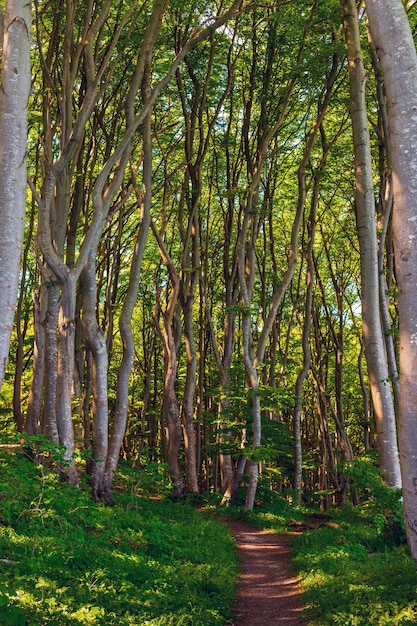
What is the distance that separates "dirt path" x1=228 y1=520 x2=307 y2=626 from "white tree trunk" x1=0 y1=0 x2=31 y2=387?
4.17 metres

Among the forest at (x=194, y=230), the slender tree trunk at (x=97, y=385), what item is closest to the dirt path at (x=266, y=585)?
the forest at (x=194, y=230)

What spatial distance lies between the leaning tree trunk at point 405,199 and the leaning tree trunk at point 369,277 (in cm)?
348

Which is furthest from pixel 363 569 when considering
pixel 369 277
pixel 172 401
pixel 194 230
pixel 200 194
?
pixel 200 194

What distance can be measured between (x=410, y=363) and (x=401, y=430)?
68 cm

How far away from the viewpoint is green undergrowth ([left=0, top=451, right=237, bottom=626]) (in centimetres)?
504

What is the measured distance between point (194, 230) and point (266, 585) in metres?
11.0

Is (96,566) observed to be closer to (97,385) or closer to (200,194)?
(97,385)

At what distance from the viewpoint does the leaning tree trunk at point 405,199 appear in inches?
222

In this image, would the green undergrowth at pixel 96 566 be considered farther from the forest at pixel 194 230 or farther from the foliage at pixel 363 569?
the foliage at pixel 363 569

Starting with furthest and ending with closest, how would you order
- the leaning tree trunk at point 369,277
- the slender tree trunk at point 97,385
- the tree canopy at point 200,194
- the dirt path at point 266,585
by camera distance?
the slender tree trunk at point 97,385
the tree canopy at point 200,194
the leaning tree trunk at point 369,277
the dirt path at point 266,585

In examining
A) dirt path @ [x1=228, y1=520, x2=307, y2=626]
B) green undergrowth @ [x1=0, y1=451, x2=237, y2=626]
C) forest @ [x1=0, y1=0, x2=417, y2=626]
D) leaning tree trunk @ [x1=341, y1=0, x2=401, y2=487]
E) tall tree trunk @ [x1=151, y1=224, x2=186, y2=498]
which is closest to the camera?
green undergrowth @ [x1=0, y1=451, x2=237, y2=626]

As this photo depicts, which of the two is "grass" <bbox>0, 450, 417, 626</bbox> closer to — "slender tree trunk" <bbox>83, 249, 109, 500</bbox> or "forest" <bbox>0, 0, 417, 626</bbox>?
"forest" <bbox>0, 0, 417, 626</bbox>

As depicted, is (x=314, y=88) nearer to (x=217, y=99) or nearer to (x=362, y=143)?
(x=217, y=99)

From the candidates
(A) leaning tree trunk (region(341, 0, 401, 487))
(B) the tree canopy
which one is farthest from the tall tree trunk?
(A) leaning tree trunk (region(341, 0, 401, 487))
